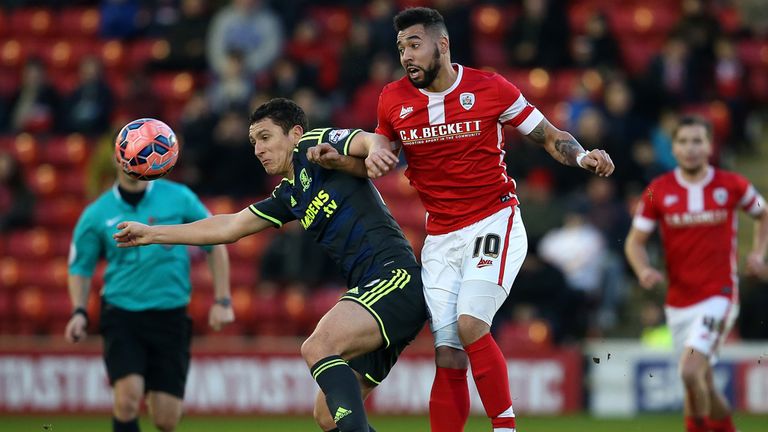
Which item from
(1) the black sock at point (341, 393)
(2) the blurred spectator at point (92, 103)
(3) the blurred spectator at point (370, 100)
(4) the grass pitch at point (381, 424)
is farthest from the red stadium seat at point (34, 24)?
(1) the black sock at point (341, 393)

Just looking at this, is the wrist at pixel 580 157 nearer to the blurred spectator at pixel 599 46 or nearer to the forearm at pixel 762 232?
the forearm at pixel 762 232

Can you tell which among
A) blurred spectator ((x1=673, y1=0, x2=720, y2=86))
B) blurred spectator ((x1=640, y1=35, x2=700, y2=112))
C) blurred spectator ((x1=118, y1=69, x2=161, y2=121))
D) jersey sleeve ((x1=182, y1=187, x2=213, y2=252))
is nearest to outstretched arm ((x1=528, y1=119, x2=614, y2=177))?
jersey sleeve ((x1=182, y1=187, x2=213, y2=252))

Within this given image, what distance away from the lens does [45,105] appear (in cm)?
1900

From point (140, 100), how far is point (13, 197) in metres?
2.31

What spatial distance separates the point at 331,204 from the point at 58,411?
781 cm

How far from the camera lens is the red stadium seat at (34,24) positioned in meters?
20.8

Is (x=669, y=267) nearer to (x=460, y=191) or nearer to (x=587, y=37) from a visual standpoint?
(x=460, y=191)

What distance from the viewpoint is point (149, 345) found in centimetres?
928

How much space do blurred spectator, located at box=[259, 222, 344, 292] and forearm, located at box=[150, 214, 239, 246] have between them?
23.8ft

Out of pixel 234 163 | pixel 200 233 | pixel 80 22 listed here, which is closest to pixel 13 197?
pixel 234 163

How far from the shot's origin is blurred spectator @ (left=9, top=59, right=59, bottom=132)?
1891 centimetres

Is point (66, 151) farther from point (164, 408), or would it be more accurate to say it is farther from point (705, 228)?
point (705, 228)

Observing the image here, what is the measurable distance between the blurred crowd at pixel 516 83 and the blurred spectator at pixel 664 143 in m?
0.02

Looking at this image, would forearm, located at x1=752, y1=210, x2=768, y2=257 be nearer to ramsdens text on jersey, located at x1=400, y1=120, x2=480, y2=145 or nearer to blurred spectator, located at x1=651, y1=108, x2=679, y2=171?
ramsdens text on jersey, located at x1=400, y1=120, x2=480, y2=145
